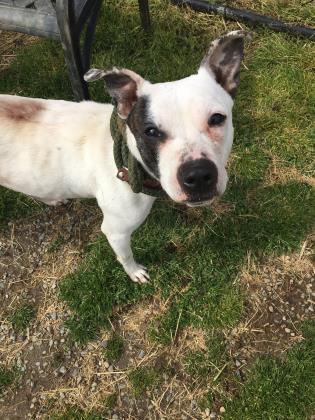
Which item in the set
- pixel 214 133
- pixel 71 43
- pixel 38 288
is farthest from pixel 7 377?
pixel 71 43

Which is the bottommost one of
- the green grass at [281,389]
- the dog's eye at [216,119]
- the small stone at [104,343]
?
the small stone at [104,343]

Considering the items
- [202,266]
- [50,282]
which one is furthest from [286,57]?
[50,282]

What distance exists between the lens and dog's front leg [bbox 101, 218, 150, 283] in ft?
11.8

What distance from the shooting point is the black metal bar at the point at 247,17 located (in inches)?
210

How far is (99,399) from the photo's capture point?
3811mm

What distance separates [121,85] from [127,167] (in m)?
0.55

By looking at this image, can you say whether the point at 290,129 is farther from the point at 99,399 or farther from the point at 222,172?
the point at 99,399

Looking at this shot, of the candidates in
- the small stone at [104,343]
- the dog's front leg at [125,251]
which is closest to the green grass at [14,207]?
the dog's front leg at [125,251]

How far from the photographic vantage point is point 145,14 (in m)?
5.41

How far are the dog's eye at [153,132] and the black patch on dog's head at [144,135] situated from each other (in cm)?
1

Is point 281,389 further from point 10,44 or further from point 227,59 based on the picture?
point 10,44

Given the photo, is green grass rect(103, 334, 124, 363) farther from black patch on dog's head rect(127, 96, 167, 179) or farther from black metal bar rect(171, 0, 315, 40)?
black metal bar rect(171, 0, 315, 40)

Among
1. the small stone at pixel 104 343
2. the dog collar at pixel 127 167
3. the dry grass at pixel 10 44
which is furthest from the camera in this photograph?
the dry grass at pixel 10 44

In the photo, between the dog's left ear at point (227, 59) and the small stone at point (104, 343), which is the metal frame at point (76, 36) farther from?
the small stone at point (104, 343)
